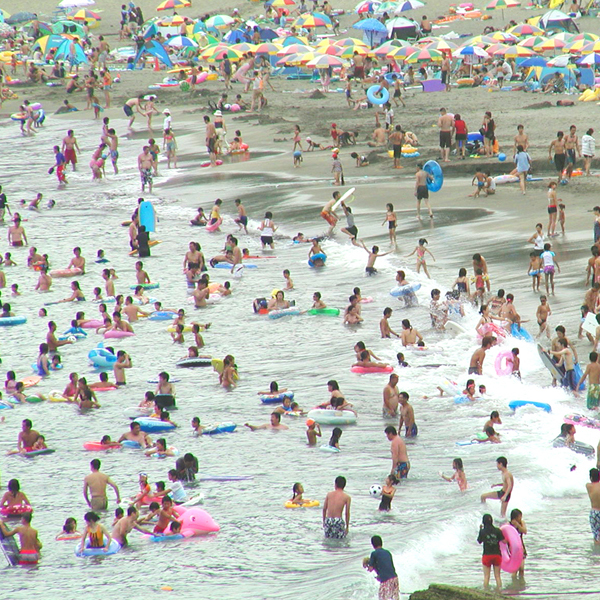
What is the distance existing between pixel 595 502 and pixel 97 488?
6.31 metres

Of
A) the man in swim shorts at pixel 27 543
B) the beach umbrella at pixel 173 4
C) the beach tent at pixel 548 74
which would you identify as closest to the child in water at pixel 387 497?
the man in swim shorts at pixel 27 543

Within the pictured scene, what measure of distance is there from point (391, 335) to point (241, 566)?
8066 millimetres

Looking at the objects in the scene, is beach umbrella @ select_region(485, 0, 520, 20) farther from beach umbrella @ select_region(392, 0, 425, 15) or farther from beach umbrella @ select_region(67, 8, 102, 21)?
beach umbrella @ select_region(67, 8, 102, 21)

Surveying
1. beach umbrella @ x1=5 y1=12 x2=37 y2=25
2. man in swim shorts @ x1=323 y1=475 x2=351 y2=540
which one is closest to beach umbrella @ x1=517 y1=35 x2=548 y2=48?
beach umbrella @ x1=5 y1=12 x2=37 y2=25

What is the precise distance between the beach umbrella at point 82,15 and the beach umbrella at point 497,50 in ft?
80.9

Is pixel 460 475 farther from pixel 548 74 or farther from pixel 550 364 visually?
pixel 548 74

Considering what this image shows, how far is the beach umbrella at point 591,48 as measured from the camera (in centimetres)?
3673

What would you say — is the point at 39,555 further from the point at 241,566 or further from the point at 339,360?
the point at 339,360

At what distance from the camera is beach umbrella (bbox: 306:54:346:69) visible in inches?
1567

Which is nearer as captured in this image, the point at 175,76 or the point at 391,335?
the point at 391,335

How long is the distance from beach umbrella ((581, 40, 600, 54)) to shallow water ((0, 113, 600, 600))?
1285 cm

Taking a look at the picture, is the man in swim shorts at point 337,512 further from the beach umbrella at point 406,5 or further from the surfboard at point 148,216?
the beach umbrella at point 406,5

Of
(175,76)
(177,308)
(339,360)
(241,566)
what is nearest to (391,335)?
(339,360)

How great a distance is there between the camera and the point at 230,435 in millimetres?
16156
